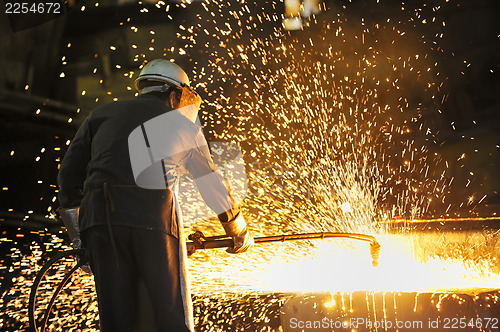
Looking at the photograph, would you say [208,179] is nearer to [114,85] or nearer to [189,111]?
[189,111]

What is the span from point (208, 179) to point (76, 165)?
0.66 m

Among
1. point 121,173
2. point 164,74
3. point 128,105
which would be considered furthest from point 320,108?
point 121,173

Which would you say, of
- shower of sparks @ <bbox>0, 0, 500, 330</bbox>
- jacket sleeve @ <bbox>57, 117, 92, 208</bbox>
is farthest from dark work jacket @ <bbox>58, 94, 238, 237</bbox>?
shower of sparks @ <bbox>0, 0, 500, 330</bbox>

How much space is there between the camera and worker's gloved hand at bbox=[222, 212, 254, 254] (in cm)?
287

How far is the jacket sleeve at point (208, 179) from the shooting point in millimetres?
2709

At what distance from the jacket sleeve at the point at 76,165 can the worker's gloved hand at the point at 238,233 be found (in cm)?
77

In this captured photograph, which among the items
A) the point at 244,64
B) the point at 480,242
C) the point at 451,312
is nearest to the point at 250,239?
the point at 451,312

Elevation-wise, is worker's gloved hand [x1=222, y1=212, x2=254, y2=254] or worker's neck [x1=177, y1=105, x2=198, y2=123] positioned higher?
worker's neck [x1=177, y1=105, x2=198, y2=123]

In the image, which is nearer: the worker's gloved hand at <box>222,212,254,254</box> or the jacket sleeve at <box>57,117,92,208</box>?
the jacket sleeve at <box>57,117,92,208</box>

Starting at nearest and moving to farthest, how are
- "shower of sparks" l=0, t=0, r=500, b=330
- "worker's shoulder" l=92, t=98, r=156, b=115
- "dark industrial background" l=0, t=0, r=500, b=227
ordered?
"worker's shoulder" l=92, t=98, r=156, b=115, "shower of sparks" l=0, t=0, r=500, b=330, "dark industrial background" l=0, t=0, r=500, b=227

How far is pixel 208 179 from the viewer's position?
2736mm

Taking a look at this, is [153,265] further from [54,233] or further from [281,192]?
[54,233]

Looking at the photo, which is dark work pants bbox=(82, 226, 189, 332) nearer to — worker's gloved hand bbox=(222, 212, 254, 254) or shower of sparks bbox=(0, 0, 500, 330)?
worker's gloved hand bbox=(222, 212, 254, 254)

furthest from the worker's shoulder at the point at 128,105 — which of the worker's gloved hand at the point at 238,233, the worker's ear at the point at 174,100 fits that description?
the worker's gloved hand at the point at 238,233
